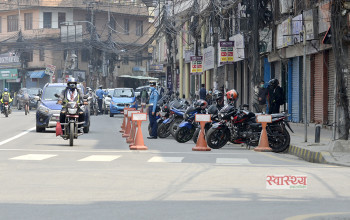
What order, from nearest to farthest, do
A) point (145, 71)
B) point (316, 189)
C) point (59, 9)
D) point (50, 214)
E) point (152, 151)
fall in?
point (50, 214)
point (316, 189)
point (152, 151)
point (59, 9)
point (145, 71)

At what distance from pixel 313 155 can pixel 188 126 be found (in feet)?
17.7

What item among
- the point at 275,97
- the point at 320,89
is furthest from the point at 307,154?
the point at 320,89

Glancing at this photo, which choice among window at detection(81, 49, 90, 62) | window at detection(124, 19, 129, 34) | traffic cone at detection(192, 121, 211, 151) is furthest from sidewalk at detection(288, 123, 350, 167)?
window at detection(124, 19, 129, 34)

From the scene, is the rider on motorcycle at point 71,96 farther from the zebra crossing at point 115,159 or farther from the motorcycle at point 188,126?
the zebra crossing at point 115,159

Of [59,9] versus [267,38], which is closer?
[267,38]

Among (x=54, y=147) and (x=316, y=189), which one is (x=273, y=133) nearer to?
(x=54, y=147)

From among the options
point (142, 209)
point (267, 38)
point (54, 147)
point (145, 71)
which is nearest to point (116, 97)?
point (267, 38)

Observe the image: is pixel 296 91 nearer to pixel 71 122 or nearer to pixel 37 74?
pixel 71 122

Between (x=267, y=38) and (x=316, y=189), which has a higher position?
(x=267, y=38)

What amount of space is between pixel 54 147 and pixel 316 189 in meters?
10.3

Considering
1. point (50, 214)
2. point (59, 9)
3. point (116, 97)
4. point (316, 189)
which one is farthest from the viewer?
point (59, 9)

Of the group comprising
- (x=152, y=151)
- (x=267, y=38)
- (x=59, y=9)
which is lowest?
(x=152, y=151)

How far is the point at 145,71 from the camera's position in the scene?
95.6 metres

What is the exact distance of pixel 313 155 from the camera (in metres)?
16.8
